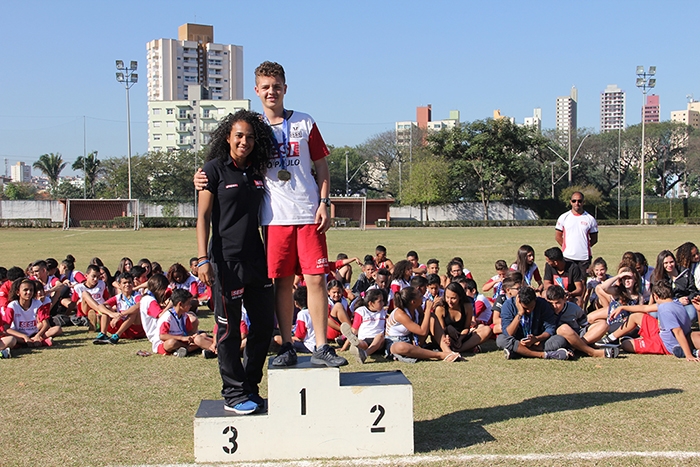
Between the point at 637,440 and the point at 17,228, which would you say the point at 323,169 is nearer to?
→ the point at 637,440

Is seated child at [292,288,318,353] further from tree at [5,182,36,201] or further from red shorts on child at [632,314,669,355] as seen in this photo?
tree at [5,182,36,201]

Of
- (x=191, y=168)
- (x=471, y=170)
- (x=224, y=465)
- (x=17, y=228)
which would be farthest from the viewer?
(x=191, y=168)

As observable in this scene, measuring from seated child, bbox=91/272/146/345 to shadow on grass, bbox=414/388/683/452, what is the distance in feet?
17.5

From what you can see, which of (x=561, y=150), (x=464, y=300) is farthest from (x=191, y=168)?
(x=464, y=300)

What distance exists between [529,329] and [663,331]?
1576mm

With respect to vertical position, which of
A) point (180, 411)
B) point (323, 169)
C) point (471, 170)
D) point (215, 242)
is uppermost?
point (471, 170)

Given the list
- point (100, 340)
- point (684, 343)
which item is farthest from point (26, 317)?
point (684, 343)

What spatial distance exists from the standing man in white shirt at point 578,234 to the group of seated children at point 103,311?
6008 millimetres

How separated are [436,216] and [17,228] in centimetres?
4164

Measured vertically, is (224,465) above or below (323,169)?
below

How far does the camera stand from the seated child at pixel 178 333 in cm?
815

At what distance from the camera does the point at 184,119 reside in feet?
390

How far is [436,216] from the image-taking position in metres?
74.6

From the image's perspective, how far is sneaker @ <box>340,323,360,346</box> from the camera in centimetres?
819
